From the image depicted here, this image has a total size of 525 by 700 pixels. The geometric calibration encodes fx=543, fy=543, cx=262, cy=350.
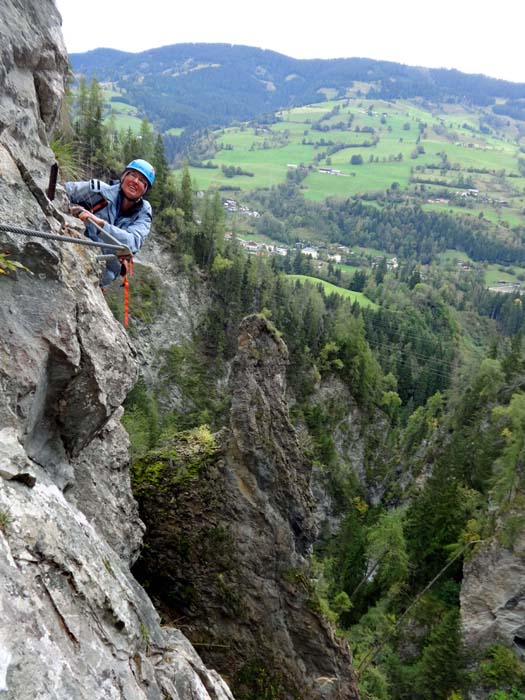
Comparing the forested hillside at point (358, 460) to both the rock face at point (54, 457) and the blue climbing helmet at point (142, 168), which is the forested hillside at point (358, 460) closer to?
the rock face at point (54, 457)

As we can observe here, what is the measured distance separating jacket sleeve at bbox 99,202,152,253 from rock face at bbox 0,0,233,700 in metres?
0.50

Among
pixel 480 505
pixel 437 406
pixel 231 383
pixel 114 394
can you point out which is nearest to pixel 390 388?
pixel 437 406

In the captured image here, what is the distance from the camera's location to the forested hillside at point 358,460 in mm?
12406

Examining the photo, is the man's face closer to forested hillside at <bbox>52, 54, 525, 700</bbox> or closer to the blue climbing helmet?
the blue climbing helmet

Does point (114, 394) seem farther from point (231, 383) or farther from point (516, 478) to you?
point (516, 478)

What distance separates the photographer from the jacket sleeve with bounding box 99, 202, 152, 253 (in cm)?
821

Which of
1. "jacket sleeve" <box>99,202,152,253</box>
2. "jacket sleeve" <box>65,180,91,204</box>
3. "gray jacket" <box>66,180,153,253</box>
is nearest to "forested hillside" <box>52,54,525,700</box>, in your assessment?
"jacket sleeve" <box>65,180,91,204</box>

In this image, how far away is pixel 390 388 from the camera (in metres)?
90.3

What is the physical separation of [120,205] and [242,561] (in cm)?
772

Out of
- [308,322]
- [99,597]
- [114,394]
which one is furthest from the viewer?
[308,322]

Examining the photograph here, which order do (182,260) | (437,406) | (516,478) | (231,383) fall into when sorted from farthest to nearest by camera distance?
(437,406) < (182,260) < (516,478) < (231,383)

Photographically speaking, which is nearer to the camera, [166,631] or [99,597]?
[99,597]

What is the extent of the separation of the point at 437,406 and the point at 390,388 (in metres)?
18.7

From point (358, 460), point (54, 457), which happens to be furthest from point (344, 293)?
point (54, 457)
